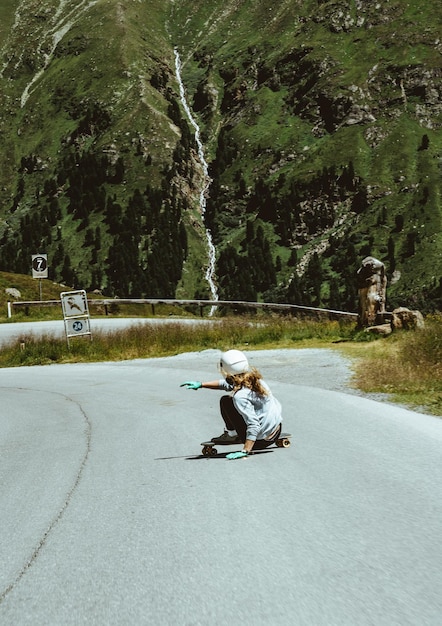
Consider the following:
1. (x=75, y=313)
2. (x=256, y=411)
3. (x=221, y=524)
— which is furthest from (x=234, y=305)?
(x=221, y=524)

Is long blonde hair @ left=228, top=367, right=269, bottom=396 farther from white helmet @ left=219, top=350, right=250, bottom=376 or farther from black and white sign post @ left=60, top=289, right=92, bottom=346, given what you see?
black and white sign post @ left=60, top=289, right=92, bottom=346

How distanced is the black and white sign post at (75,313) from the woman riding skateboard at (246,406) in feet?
53.3

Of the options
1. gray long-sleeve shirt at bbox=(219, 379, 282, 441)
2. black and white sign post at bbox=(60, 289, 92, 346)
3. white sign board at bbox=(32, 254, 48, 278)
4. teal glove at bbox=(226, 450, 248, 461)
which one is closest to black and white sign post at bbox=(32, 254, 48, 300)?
white sign board at bbox=(32, 254, 48, 278)

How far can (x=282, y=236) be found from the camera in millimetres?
194375

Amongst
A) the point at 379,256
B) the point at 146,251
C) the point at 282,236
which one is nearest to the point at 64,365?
the point at 379,256

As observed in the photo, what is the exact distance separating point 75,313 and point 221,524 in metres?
18.7

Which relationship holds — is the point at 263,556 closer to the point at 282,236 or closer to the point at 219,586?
the point at 219,586

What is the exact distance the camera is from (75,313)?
2291 cm

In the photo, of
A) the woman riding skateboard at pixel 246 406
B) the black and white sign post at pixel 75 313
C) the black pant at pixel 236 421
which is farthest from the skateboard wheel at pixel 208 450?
the black and white sign post at pixel 75 313

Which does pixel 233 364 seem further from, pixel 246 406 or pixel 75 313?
pixel 75 313

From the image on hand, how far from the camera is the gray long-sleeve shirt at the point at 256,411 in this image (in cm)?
690

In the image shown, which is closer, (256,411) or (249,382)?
(249,382)

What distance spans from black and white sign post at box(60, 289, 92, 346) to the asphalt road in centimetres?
1289

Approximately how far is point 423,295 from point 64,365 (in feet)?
451
